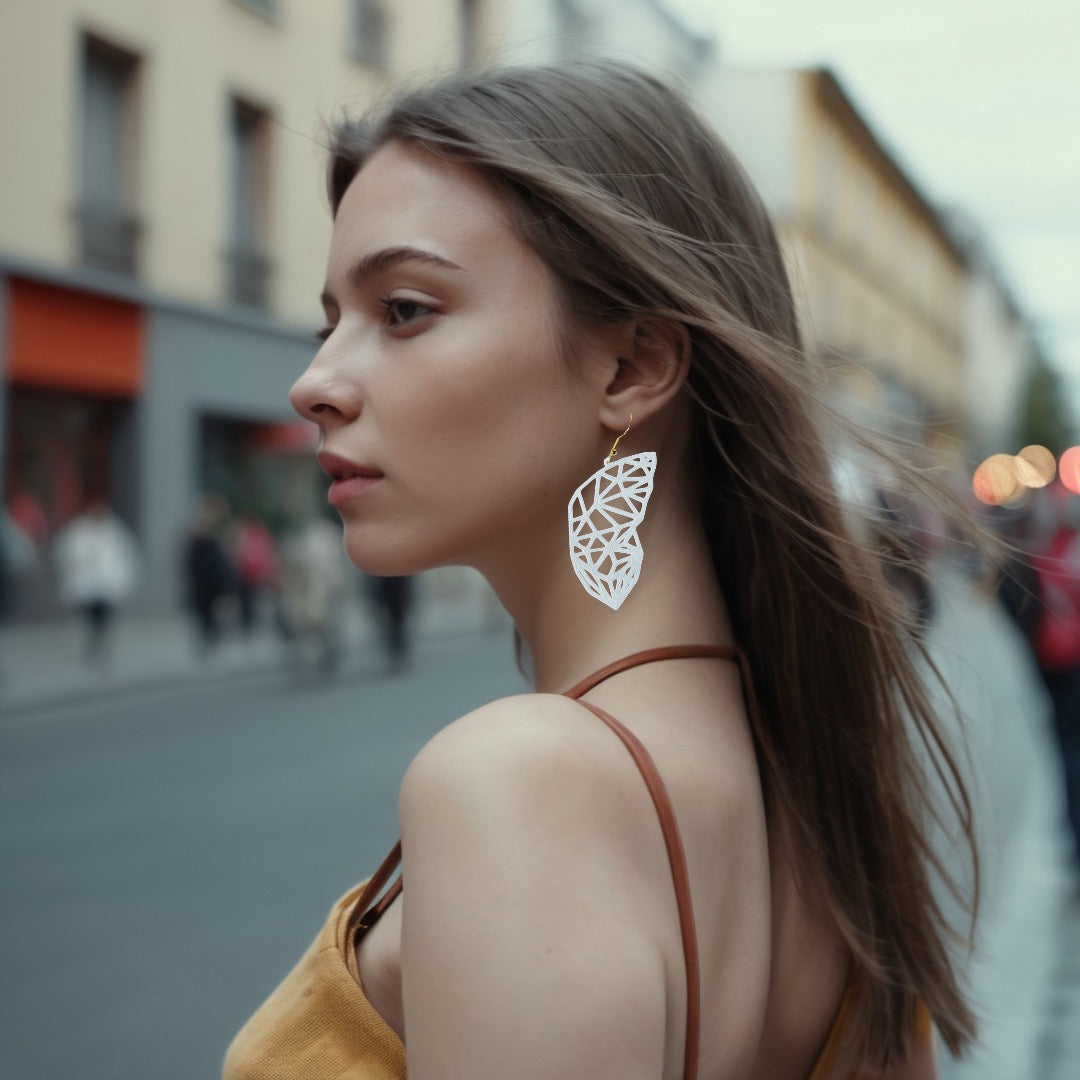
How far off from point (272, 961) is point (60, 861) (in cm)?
170

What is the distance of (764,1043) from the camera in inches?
46.3

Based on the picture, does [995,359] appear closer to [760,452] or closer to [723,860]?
[760,452]

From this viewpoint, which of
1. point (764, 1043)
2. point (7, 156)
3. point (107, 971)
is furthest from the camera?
point (7, 156)

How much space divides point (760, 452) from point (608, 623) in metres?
0.22

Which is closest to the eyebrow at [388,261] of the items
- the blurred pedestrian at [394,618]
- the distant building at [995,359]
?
the blurred pedestrian at [394,618]

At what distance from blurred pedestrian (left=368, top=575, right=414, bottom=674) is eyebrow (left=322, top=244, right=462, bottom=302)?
1232 cm

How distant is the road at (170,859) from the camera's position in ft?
12.8

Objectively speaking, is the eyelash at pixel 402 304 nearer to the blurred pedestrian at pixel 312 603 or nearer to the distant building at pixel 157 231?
the blurred pedestrian at pixel 312 603

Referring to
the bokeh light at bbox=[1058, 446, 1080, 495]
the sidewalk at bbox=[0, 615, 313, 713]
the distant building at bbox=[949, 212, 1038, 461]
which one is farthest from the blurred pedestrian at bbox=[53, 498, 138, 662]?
the distant building at bbox=[949, 212, 1038, 461]

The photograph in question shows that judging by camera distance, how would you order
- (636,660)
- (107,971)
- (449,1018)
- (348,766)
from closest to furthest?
1. (449,1018)
2. (636,660)
3. (107,971)
4. (348,766)

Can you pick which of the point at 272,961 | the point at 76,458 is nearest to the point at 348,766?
the point at 272,961

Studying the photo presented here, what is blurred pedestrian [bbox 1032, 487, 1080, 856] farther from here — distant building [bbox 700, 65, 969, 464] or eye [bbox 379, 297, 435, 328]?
eye [bbox 379, 297, 435, 328]

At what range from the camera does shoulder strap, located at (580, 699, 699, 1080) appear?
2.81ft

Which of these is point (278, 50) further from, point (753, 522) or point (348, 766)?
point (753, 522)
